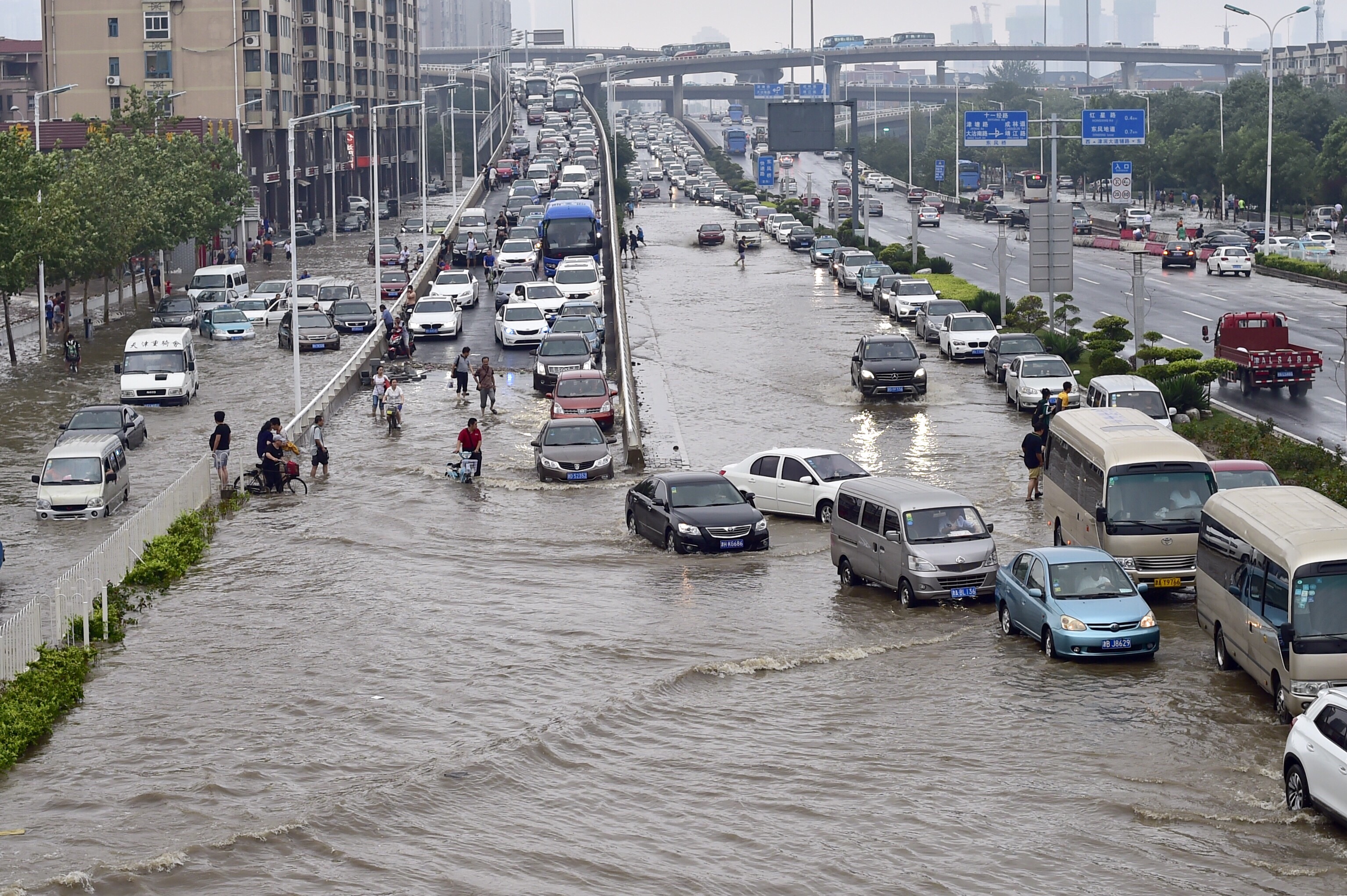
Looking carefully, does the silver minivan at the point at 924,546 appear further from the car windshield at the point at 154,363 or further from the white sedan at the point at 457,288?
the white sedan at the point at 457,288

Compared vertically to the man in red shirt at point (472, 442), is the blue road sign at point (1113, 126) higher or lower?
higher

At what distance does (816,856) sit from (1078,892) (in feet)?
7.58

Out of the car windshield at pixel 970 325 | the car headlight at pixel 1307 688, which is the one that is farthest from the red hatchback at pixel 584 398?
the car headlight at pixel 1307 688

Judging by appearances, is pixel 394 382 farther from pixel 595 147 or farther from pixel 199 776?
pixel 595 147

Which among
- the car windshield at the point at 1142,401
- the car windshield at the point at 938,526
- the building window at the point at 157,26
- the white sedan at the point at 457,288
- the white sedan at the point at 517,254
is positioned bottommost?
the car windshield at the point at 938,526

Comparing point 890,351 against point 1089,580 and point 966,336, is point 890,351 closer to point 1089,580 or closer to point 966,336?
point 966,336

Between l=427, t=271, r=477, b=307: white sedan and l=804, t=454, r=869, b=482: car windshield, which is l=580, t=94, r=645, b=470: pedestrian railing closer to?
l=427, t=271, r=477, b=307: white sedan

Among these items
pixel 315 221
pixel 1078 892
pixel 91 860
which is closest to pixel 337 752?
pixel 91 860

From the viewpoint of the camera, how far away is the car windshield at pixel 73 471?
33.6 meters

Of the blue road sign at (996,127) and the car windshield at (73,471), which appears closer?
the car windshield at (73,471)

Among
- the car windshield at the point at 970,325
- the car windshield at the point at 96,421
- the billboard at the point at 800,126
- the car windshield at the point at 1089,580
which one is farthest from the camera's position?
the billboard at the point at 800,126

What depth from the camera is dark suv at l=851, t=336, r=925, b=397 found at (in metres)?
45.6

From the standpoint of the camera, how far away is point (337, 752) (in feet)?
61.1

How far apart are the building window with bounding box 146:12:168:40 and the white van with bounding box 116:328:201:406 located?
194ft
